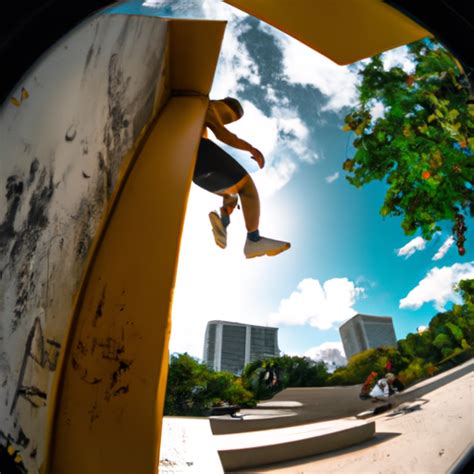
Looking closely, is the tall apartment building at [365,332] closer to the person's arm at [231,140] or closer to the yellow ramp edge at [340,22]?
the person's arm at [231,140]

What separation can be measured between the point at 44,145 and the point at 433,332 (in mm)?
11732

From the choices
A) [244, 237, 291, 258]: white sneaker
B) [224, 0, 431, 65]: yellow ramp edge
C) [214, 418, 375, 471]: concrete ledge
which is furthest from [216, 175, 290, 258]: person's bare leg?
[214, 418, 375, 471]: concrete ledge

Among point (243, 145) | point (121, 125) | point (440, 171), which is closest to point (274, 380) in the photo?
point (440, 171)

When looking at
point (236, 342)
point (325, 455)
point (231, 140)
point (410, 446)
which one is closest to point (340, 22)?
point (231, 140)

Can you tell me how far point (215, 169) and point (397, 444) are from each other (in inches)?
139

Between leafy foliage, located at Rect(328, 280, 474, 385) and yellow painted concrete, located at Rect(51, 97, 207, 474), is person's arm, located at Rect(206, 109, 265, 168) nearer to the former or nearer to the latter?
yellow painted concrete, located at Rect(51, 97, 207, 474)

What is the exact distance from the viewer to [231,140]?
2045mm

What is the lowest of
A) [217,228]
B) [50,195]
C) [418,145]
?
[50,195]

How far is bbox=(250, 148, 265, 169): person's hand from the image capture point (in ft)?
6.95

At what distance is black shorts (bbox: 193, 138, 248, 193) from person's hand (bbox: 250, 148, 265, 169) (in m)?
0.13

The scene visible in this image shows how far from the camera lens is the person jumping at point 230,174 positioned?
1.95m

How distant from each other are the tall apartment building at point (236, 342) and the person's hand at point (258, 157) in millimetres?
10701

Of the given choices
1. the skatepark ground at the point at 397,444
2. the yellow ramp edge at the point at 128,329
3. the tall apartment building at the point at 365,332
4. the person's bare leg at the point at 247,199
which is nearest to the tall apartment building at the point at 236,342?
the tall apartment building at the point at 365,332

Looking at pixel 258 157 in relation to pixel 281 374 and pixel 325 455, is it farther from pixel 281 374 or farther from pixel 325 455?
pixel 281 374
